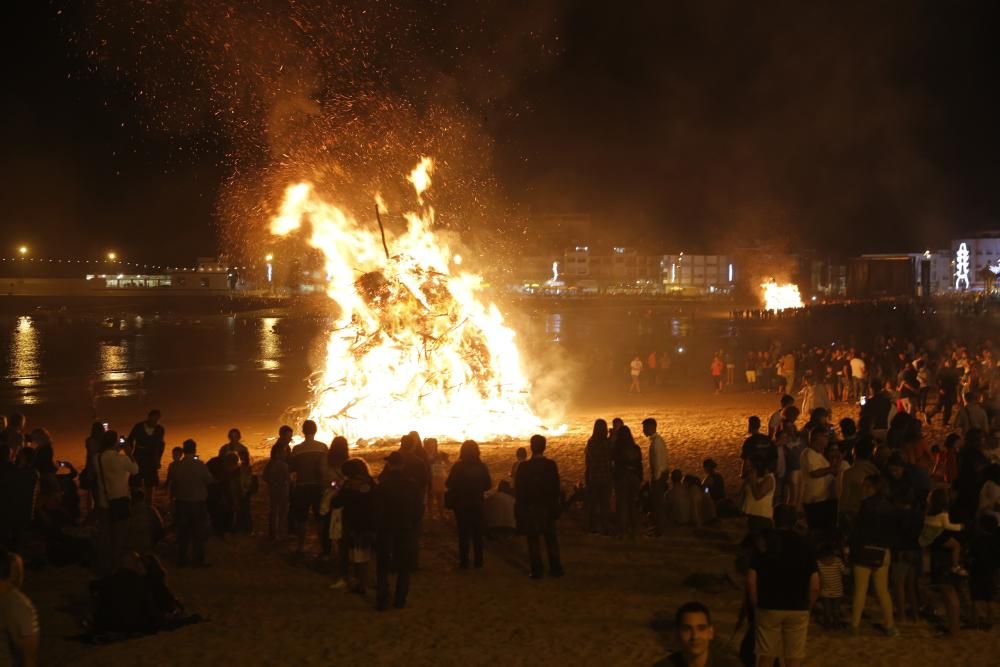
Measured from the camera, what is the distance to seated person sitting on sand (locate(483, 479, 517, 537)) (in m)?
10.5

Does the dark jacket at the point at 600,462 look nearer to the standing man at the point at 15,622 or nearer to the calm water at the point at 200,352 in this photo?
the standing man at the point at 15,622

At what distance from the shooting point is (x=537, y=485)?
8773 millimetres

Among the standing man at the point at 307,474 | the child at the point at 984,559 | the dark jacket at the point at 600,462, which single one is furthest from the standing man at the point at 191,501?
the child at the point at 984,559

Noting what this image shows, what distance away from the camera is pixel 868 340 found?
37.1 metres

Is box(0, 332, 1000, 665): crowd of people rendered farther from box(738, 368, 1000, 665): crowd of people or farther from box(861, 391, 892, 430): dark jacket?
box(861, 391, 892, 430): dark jacket

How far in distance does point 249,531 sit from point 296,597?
252cm

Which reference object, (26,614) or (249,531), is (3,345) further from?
(26,614)

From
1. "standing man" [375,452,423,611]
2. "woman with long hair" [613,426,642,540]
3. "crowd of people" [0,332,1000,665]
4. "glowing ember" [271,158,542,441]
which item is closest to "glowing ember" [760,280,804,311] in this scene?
"glowing ember" [271,158,542,441]

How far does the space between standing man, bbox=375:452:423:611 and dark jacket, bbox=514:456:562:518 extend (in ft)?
3.69

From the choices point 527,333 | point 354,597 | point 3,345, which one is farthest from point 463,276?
point 3,345

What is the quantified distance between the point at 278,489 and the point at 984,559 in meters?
6.99

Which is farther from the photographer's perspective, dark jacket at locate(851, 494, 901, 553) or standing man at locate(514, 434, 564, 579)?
standing man at locate(514, 434, 564, 579)

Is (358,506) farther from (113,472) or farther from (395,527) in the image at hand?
(113,472)

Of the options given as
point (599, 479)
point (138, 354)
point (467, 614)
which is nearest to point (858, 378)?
point (599, 479)
